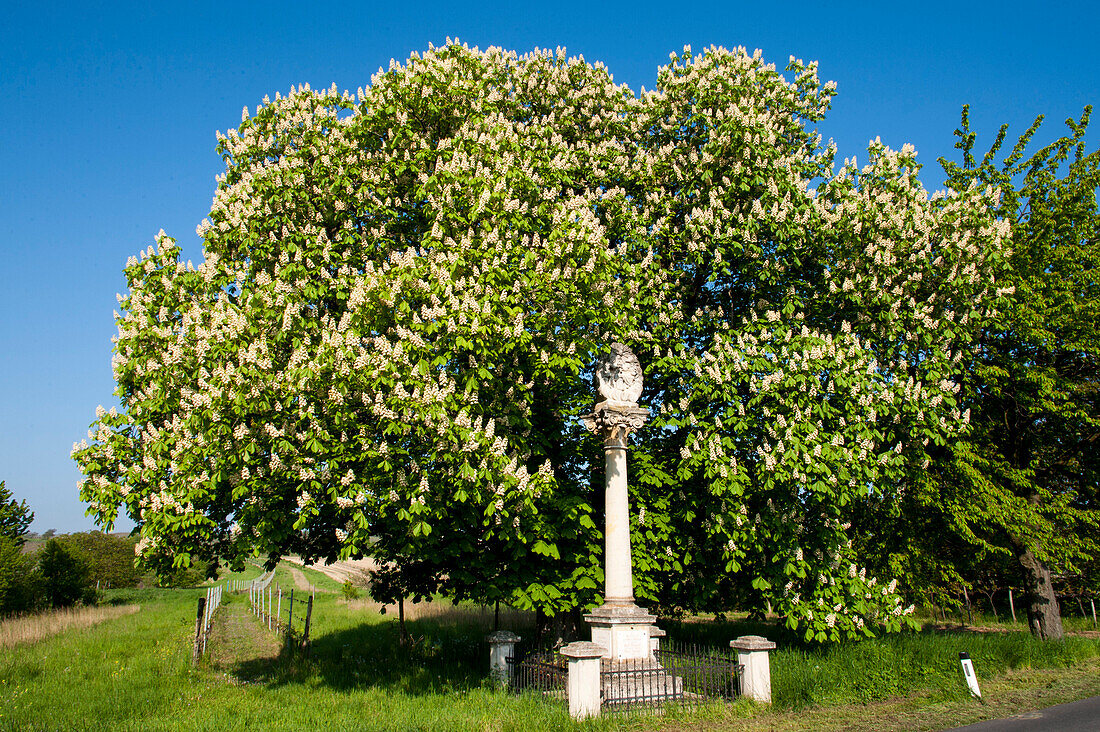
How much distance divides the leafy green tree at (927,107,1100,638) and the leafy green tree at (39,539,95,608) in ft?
143

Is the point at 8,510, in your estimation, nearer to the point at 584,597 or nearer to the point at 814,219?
the point at 584,597

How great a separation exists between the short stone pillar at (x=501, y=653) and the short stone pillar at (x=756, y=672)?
4441 millimetres

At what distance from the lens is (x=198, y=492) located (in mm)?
10961

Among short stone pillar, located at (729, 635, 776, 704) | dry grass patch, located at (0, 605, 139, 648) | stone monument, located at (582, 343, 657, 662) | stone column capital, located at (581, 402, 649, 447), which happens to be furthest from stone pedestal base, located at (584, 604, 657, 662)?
dry grass patch, located at (0, 605, 139, 648)

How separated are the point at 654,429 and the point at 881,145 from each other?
9.75 metres

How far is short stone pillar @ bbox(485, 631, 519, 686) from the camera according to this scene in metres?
13.3

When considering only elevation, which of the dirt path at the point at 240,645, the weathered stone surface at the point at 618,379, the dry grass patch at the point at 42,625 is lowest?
the dirt path at the point at 240,645

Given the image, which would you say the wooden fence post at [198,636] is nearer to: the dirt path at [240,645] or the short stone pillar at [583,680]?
the dirt path at [240,645]

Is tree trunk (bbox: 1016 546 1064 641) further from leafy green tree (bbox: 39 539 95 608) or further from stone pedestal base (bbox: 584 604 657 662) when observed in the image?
leafy green tree (bbox: 39 539 95 608)

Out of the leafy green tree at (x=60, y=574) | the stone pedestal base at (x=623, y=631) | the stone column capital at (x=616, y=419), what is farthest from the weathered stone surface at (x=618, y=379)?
the leafy green tree at (x=60, y=574)

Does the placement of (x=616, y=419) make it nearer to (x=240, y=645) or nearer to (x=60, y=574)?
(x=240, y=645)

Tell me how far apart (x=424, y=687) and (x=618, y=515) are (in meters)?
5.62

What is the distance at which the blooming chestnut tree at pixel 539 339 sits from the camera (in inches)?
452

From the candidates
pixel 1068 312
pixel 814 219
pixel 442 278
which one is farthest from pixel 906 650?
pixel 442 278
